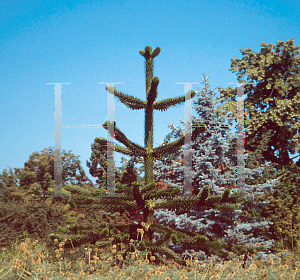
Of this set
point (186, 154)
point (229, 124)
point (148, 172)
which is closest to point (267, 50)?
point (229, 124)

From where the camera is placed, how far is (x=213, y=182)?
7.46 meters

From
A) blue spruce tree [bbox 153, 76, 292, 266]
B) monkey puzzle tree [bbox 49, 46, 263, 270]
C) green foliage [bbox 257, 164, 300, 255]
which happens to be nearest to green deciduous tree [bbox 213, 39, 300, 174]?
green foliage [bbox 257, 164, 300, 255]

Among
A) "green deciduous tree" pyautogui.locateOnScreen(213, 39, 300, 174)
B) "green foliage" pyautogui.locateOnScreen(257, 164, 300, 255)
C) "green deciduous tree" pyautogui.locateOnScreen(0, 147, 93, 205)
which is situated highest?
"green deciduous tree" pyautogui.locateOnScreen(213, 39, 300, 174)

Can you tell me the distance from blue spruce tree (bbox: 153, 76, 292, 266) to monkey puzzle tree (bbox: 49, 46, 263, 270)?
1.62 m

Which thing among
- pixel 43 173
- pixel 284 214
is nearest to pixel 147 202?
pixel 284 214

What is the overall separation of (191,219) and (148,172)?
2.38m

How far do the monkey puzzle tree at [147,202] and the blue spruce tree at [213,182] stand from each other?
1618 millimetres

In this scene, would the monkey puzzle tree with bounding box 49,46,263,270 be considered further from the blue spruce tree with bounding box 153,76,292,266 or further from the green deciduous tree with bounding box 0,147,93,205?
the green deciduous tree with bounding box 0,147,93,205

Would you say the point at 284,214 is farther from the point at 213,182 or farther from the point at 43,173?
the point at 43,173

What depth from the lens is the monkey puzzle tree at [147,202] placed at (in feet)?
16.8

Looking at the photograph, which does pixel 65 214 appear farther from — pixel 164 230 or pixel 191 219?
pixel 164 230

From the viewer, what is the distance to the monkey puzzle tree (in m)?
5.13

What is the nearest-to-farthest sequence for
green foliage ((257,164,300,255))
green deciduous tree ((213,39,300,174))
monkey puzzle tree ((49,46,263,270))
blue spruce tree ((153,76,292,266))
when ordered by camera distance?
1. monkey puzzle tree ((49,46,263,270))
2. blue spruce tree ((153,76,292,266))
3. green foliage ((257,164,300,255))
4. green deciduous tree ((213,39,300,174))

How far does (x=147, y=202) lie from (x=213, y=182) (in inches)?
98.5
